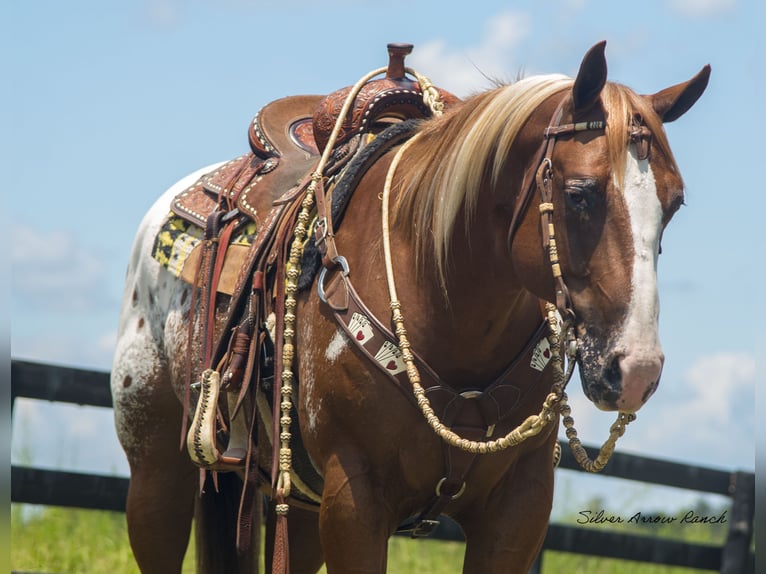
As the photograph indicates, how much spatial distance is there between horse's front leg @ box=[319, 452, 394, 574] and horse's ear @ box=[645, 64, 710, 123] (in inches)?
50.6

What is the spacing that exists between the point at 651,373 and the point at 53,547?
209 inches

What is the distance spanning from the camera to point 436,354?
128 inches

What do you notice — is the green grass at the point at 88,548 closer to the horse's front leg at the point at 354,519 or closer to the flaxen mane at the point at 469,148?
the horse's front leg at the point at 354,519

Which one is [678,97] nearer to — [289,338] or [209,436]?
[289,338]

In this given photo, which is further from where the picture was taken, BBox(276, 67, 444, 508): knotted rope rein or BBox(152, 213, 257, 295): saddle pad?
BBox(152, 213, 257, 295): saddle pad

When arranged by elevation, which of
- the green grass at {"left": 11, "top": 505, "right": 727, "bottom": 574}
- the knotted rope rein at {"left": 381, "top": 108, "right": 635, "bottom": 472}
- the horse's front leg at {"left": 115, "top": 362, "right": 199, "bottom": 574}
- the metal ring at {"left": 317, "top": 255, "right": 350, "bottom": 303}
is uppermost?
the metal ring at {"left": 317, "top": 255, "right": 350, "bottom": 303}

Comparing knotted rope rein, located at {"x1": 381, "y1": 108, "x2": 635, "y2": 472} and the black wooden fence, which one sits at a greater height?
knotted rope rein, located at {"x1": 381, "y1": 108, "x2": 635, "y2": 472}

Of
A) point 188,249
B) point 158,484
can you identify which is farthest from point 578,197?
point 158,484

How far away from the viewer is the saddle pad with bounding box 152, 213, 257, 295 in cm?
409

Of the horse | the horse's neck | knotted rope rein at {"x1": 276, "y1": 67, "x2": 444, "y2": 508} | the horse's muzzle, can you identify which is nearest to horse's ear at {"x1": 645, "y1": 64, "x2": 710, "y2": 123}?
the horse

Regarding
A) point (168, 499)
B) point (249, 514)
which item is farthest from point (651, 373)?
point (168, 499)

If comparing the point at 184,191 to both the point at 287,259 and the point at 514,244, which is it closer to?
the point at 287,259

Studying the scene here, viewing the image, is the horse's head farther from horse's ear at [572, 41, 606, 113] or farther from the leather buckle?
the leather buckle

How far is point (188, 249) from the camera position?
4.52 metres
